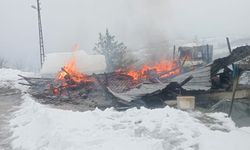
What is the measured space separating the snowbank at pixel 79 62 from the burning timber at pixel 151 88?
1110 cm

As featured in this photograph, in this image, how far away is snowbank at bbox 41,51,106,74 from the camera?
3105 cm

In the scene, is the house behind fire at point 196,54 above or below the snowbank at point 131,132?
above

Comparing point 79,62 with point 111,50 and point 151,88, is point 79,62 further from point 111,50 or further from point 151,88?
point 151,88

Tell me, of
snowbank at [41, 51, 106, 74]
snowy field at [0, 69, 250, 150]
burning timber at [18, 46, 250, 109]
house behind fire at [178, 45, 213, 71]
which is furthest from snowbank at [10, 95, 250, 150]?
snowbank at [41, 51, 106, 74]

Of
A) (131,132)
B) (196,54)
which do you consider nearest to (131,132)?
(131,132)

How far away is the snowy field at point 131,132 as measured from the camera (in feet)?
25.8

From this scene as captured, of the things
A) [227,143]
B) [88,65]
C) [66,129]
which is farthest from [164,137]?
[88,65]

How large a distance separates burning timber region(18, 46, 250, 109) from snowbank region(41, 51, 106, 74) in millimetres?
11104

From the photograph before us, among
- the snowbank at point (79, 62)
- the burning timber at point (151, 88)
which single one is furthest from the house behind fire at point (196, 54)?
the snowbank at point (79, 62)

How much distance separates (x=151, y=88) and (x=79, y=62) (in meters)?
17.1

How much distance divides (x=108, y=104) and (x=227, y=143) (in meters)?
8.78

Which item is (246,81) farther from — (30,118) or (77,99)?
(30,118)

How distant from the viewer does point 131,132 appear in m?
8.99

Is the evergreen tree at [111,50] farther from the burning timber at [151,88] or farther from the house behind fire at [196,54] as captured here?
the burning timber at [151,88]
